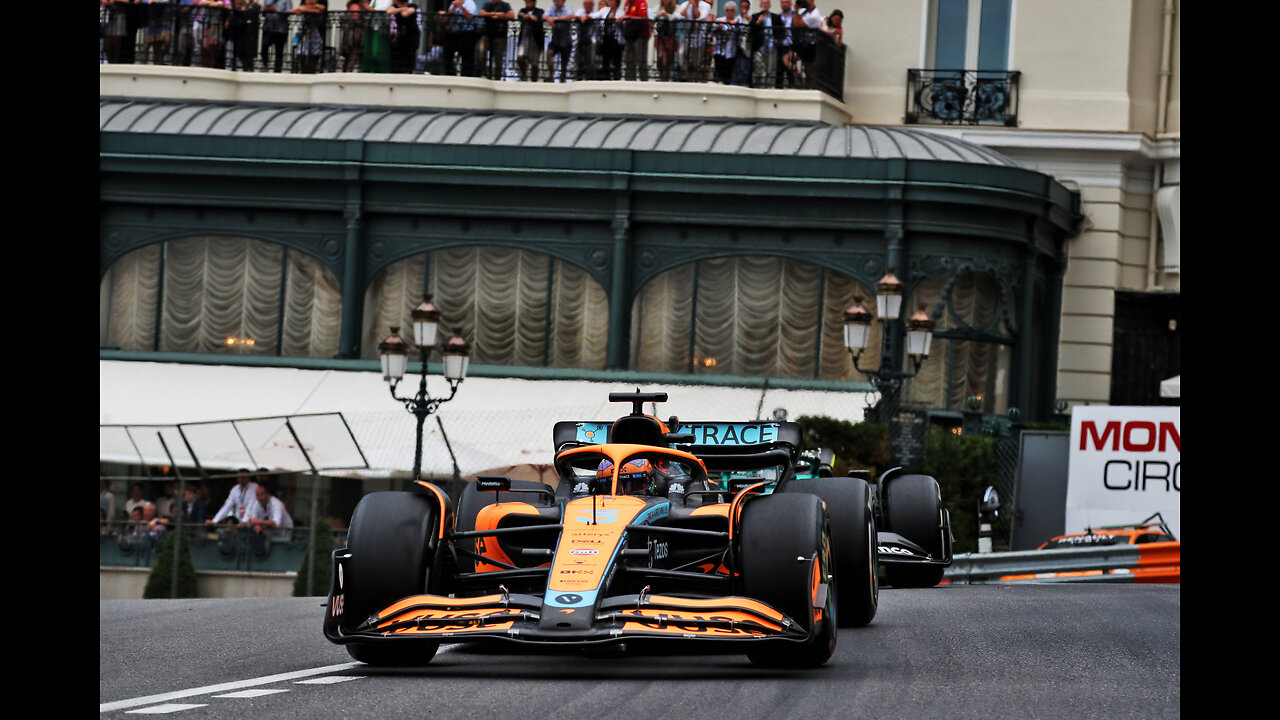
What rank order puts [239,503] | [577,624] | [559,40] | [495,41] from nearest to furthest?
[577,624], [239,503], [559,40], [495,41]

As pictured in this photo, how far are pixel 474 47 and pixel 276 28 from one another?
11.0 feet

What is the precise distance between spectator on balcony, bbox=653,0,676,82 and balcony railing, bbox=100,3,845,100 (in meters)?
0.02

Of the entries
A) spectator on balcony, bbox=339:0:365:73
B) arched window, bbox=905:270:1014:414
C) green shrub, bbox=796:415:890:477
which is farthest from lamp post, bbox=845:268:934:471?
spectator on balcony, bbox=339:0:365:73

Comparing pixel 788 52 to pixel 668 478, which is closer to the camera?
pixel 668 478

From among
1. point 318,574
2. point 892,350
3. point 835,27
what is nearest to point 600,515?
point 318,574

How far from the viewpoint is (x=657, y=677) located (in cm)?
843

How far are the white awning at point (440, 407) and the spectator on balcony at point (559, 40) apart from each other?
19.8 feet

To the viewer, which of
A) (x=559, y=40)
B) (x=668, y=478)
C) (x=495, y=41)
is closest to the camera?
(x=668, y=478)

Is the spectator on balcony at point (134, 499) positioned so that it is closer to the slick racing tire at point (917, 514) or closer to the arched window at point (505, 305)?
the arched window at point (505, 305)

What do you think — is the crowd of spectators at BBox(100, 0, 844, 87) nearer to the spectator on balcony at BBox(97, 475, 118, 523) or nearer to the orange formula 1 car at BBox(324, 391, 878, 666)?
the spectator on balcony at BBox(97, 475, 118, 523)

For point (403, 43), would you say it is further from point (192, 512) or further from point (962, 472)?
point (192, 512)

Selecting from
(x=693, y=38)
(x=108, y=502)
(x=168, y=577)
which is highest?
(x=693, y=38)

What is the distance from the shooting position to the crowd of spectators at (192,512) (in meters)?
20.0
